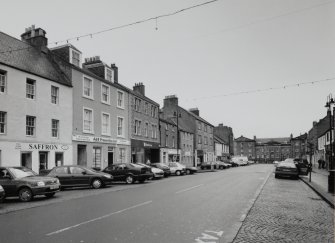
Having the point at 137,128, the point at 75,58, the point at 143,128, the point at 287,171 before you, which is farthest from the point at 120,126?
the point at 287,171

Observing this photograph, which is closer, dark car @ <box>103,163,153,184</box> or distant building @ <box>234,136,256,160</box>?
dark car @ <box>103,163,153,184</box>

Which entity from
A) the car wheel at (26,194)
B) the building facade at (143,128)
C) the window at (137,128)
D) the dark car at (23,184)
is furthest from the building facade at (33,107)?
the window at (137,128)

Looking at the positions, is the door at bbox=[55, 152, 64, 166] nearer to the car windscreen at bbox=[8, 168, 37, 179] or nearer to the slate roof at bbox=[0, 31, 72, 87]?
the slate roof at bbox=[0, 31, 72, 87]

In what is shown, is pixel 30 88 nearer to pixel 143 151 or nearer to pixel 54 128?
pixel 54 128

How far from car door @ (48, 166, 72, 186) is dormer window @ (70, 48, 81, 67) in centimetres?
1230

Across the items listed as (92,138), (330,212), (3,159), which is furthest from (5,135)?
(330,212)

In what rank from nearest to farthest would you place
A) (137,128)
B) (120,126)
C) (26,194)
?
1. (26,194)
2. (120,126)
3. (137,128)

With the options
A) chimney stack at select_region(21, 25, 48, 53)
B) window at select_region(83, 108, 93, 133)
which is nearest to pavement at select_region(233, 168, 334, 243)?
window at select_region(83, 108, 93, 133)

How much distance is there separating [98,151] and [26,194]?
52.1 feet

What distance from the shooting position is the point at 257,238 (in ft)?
22.7

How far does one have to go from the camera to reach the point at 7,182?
13.8 m

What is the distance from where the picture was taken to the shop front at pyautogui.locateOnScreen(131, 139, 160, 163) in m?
36.2

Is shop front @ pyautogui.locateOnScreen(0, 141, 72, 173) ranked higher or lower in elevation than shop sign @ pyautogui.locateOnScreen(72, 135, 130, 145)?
lower

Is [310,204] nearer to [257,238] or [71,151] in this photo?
[257,238]
